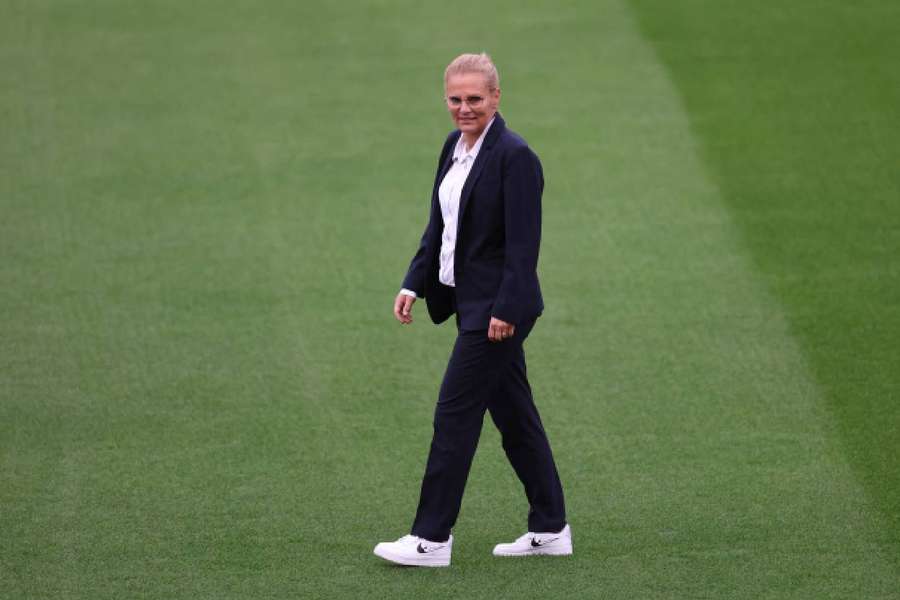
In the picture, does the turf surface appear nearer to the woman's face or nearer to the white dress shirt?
the white dress shirt

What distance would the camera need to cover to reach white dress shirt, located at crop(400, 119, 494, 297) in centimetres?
484

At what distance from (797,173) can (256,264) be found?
323cm

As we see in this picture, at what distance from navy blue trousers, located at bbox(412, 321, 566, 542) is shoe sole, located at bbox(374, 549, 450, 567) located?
7cm

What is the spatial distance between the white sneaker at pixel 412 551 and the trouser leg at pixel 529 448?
0.34 metres

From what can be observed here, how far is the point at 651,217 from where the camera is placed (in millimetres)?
8297

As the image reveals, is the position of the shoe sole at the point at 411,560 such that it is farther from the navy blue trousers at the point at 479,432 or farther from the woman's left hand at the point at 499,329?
the woman's left hand at the point at 499,329

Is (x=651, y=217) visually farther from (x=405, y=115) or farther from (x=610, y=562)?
(x=610, y=562)

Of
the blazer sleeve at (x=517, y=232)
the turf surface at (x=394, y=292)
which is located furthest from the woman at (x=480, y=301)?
the turf surface at (x=394, y=292)

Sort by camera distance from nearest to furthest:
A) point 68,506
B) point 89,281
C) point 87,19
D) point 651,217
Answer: point 68,506 → point 89,281 → point 651,217 → point 87,19

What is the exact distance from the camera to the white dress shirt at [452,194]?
4836 millimetres

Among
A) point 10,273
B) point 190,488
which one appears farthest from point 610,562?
point 10,273

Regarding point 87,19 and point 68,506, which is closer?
point 68,506

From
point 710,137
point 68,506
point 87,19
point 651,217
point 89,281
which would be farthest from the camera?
point 87,19

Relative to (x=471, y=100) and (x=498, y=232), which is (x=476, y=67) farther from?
(x=498, y=232)
